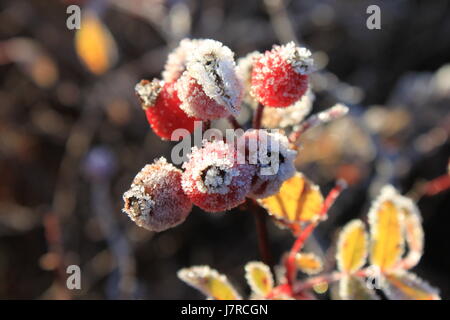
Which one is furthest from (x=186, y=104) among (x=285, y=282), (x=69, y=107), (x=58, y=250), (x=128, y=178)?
(x=69, y=107)

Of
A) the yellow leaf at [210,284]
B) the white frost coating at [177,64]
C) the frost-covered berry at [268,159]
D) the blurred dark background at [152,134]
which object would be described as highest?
the blurred dark background at [152,134]

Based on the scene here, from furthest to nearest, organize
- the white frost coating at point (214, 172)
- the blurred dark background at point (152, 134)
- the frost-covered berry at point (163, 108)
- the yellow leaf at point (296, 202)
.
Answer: the blurred dark background at point (152, 134) → the yellow leaf at point (296, 202) → the frost-covered berry at point (163, 108) → the white frost coating at point (214, 172)

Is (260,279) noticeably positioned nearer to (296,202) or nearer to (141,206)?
(296,202)

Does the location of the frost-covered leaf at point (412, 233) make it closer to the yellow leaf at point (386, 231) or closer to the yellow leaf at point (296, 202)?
the yellow leaf at point (386, 231)

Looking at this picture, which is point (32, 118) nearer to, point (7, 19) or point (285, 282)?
point (7, 19)

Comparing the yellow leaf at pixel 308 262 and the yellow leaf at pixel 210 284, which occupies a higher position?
the yellow leaf at pixel 308 262

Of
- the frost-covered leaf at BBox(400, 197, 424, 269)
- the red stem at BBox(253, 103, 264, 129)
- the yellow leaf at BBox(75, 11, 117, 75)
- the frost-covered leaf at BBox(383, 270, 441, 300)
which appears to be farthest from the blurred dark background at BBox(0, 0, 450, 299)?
the red stem at BBox(253, 103, 264, 129)

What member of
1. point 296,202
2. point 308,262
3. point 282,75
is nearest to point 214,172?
point 282,75

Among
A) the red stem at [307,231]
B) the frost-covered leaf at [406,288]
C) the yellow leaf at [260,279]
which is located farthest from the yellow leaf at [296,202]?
the frost-covered leaf at [406,288]
